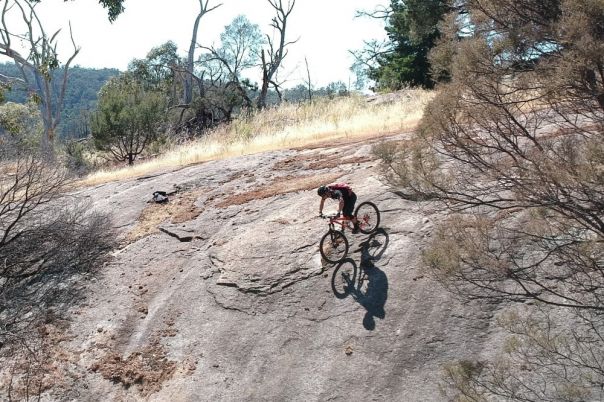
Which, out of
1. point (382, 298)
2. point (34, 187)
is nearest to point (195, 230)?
point (34, 187)

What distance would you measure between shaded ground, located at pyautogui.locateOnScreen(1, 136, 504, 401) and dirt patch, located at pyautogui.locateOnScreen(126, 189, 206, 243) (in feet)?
0.15

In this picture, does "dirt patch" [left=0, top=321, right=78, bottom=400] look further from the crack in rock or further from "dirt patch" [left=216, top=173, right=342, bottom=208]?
"dirt patch" [left=216, top=173, right=342, bottom=208]

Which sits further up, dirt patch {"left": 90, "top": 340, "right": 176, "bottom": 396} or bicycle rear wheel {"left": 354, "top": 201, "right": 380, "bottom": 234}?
bicycle rear wheel {"left": 354, "top": 201, "right": 380, "bottom": 234}

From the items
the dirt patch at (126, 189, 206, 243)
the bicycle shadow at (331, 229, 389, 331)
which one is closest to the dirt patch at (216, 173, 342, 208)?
the dirt patch at (126, 189, 206, 243)

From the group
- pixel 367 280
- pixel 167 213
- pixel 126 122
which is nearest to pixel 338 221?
pixel 367 280

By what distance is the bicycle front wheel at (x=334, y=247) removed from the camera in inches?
316

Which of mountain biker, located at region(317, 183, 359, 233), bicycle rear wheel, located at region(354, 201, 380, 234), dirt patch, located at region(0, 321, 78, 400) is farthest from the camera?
bicycle rear wheel, located at region(354, 201, 380, 234)

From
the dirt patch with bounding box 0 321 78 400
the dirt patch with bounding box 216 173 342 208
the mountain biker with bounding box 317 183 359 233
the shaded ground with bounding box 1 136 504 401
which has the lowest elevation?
the dirt patch with bounding box 0 321 78 400

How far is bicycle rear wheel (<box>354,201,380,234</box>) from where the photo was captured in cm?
835

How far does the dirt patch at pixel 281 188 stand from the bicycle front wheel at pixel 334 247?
2.35m

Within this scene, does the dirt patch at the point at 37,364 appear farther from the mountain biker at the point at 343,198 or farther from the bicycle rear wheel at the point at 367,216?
the bicycle rear wheel at the point at 367,216

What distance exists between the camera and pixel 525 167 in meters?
4.77

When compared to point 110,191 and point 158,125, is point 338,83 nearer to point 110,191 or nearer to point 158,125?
point 158,125

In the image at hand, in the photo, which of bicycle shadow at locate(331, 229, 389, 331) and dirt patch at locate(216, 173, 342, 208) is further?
dirt patch at locate(216, 173, 342, 208)
